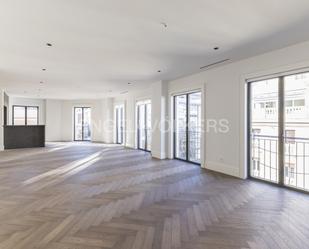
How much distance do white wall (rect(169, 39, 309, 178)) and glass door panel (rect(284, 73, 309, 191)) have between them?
372 mm

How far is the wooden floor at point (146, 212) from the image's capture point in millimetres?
2357

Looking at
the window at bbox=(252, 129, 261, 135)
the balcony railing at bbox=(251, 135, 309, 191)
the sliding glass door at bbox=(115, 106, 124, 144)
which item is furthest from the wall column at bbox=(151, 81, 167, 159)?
the sliding glass door at bbox=(115, 106, 124, 144)

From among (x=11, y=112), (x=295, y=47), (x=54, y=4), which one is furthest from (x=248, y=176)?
(x=11, y=112)

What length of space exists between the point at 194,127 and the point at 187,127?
297 millimetres

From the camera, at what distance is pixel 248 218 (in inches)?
113

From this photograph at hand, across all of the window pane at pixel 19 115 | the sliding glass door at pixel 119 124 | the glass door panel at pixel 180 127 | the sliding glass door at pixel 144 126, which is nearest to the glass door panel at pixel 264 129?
the glass door panel at pixel 180 127

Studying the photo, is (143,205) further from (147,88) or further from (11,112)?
(11,112)

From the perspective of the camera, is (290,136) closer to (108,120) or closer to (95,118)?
(108,120)

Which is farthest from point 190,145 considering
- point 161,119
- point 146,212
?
point 146,212

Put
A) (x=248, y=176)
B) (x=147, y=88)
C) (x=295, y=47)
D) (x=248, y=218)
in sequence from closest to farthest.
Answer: (x=248, y=218)
(x=295, y=47)
(x=248, y=176)
(x=147, y=88)

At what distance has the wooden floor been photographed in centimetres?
236

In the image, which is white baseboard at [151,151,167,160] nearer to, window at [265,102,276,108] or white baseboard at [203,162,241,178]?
white baseboard at [203,162,241,178]

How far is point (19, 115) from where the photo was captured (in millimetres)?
13234

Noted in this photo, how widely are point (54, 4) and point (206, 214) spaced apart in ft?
10.4
